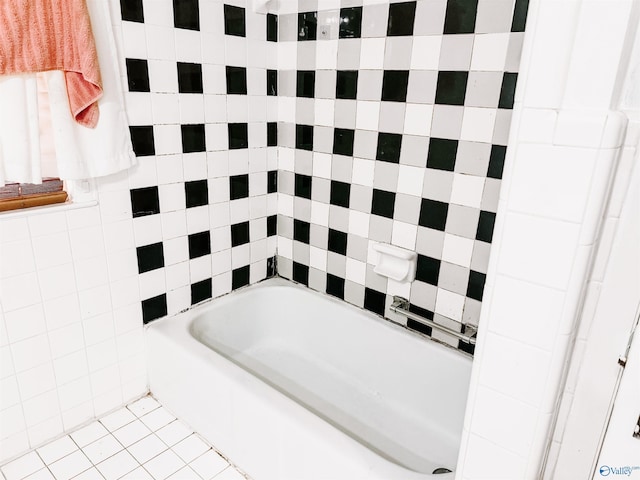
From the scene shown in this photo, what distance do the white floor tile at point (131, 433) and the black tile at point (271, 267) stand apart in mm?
873

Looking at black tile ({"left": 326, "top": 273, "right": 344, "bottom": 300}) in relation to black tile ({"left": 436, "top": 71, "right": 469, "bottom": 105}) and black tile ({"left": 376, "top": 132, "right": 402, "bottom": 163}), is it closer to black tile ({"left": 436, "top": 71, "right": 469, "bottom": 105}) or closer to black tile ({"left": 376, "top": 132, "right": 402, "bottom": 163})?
black tile ({"left": 376, "top": 132, "right": 402, "bottom": 163})

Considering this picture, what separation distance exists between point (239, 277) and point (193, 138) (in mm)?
686

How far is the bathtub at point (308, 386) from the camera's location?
1.28 metres

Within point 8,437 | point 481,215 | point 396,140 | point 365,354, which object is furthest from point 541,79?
point 8,437

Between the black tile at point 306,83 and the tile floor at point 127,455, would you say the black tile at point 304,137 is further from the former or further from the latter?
the tile floor at point 127,455

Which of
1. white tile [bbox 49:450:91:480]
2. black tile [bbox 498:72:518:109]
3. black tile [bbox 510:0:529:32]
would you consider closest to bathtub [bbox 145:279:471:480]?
white tile [bbox 49:450:91:480]

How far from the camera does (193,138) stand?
1.70 m

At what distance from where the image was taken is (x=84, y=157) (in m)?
1.37

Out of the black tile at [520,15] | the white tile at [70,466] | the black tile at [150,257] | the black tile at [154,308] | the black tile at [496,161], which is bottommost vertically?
the white tile at [70,466]

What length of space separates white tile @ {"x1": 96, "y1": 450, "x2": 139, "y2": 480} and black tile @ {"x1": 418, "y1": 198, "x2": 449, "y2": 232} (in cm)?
133

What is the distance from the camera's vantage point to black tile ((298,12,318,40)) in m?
1.77

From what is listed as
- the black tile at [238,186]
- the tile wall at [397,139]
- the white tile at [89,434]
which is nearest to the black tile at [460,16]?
the tile wall at [397,139]

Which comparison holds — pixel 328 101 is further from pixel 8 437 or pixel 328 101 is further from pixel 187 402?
pixel 8 437

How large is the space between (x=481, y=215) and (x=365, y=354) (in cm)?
78
